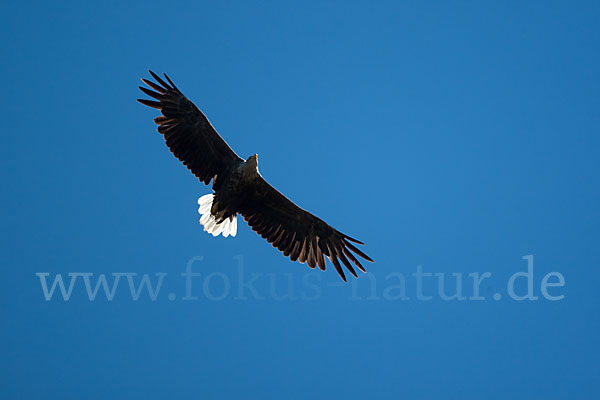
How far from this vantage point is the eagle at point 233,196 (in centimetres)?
1115

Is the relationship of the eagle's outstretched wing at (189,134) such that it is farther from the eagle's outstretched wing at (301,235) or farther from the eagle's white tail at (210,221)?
the eagle's outstretched wing at (301,235)

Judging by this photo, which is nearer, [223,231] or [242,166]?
[242,166]

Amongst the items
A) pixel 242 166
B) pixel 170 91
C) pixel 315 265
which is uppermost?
pixel 170 91

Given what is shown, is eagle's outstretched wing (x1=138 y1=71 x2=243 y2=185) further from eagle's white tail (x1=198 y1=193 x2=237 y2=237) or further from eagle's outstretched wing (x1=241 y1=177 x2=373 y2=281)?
eagle's outstretched wing (x1=241 y1=177 x2=373 y2=281)

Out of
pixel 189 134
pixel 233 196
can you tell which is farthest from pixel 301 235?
pixel 189 134

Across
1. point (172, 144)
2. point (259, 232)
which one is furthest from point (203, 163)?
point (259, 232)

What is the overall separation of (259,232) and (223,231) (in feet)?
1.94

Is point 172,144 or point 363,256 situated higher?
point 172,144

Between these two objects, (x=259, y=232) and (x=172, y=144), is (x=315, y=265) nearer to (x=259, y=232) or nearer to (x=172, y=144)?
(x=259, y=232)

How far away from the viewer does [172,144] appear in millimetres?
11242

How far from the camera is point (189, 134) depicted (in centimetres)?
1125

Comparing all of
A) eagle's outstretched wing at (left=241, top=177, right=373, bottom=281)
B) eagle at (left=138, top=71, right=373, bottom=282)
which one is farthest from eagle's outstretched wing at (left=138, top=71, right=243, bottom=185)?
eagle's outstretched wing at (left=241, top=177, right=373, bottom=281)

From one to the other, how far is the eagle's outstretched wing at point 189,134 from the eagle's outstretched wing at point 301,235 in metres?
0.94

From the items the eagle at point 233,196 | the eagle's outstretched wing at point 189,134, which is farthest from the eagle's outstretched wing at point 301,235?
the eagle's outstretched wing at point 189,134
